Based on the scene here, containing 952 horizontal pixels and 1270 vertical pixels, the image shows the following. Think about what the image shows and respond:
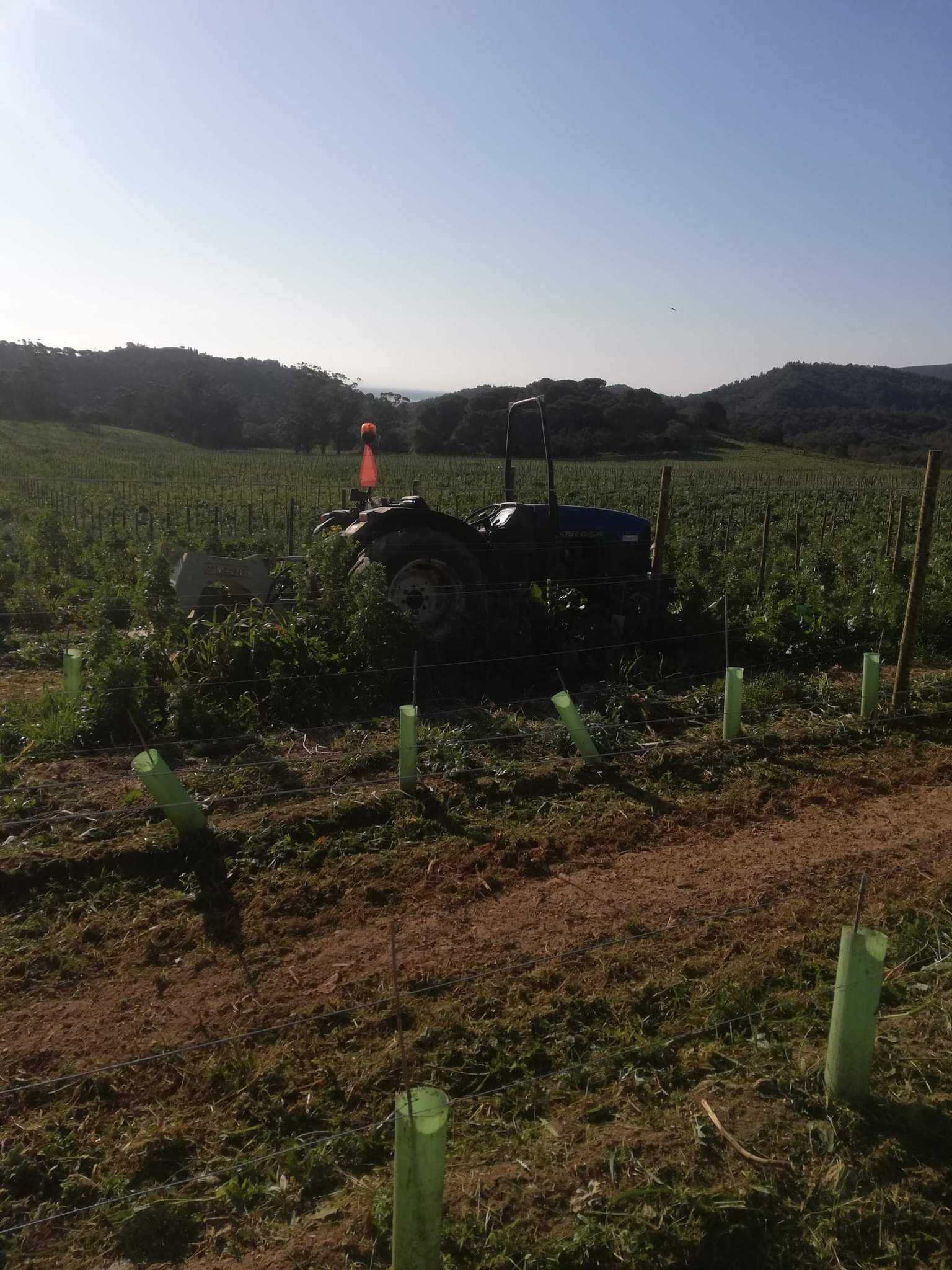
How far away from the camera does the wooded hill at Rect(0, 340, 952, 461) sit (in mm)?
41438

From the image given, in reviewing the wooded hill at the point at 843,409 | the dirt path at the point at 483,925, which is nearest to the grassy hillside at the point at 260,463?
the wooded hill at the point at 843,409

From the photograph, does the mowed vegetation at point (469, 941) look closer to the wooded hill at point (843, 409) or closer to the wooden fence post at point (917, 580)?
the wooden fence post at point (917, 580)

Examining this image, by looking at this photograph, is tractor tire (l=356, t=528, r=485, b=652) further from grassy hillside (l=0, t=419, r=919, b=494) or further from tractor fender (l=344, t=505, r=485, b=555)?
grassy hillside (l=0, t=419, r=919, b=494)

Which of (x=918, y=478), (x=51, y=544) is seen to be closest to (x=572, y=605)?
(x=51, y=544)

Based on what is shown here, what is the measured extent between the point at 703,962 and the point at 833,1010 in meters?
0.89

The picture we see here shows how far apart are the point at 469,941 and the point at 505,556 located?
16.5 feet

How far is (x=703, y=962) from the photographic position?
3.88 meters

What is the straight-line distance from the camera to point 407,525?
8.08 metres

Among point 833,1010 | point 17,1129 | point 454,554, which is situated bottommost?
point 17,1129

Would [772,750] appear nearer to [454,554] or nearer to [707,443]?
[454,554]

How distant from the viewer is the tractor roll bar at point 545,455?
799cm

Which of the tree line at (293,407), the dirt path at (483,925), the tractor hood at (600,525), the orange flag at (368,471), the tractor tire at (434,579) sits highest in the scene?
the tree line at (293,407)

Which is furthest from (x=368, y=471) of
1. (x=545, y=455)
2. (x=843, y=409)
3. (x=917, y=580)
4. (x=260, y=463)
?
(x=843, y=409)

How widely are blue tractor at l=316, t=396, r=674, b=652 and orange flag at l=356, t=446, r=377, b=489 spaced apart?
0.48 ft
